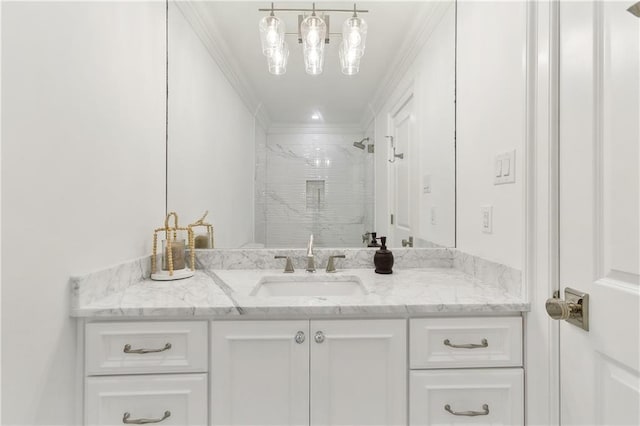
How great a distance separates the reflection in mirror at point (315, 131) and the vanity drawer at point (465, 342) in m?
0.64

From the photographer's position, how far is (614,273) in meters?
0.76

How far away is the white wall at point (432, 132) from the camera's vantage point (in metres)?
1.61

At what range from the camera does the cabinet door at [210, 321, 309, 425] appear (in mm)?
1006

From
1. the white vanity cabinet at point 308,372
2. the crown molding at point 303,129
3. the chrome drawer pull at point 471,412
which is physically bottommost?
the chrome drawer pull at point 471,412

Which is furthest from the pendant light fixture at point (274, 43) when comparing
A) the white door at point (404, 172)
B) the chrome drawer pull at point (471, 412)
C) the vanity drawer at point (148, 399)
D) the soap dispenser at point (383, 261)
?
the chrome drawer pull at point (471, 412)

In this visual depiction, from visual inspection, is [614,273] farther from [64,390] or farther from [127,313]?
[64,390]

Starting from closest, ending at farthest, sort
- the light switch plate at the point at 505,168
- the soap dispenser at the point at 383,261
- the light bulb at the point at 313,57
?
the light switch plate at the point at 505,168 → the soap dispenser at the point at 383,261 → the light bulb at the point at 313,57

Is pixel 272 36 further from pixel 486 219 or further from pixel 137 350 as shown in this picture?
pixel 137 350

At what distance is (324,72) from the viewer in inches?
65.1

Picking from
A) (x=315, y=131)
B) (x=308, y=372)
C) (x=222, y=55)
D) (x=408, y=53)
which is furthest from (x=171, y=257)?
(x=408, y=53)

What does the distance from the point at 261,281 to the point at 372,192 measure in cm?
73

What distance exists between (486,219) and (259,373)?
104 centimetres

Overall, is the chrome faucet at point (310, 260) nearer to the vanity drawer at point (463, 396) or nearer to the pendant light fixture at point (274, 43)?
the vanity drawer at point (463, 396)

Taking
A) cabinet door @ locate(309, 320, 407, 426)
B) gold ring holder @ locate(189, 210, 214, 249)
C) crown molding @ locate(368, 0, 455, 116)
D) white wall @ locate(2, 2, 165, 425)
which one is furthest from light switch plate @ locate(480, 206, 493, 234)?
white wall @ locate(2, 2, 165, 425)
